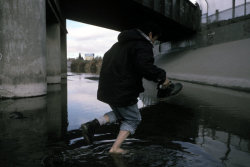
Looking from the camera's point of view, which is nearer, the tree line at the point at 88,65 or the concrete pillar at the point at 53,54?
the concrete pillar at the point at 53,54

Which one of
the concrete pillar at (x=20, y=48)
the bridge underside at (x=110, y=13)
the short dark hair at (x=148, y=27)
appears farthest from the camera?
the bridge underside at (x=110, y=13)

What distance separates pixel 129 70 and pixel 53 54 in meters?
→ 13.1

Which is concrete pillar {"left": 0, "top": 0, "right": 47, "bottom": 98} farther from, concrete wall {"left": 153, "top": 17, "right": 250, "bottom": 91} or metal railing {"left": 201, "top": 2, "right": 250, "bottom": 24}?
metal railing {"left": 201, "top": 2, "right": 250, "bottom": 24}

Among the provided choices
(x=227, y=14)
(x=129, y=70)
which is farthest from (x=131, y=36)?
(x=227, y=14)

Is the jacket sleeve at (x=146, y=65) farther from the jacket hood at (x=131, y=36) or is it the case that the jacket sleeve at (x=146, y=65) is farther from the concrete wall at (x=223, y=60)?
the concrete wall at (x=223, y=60)

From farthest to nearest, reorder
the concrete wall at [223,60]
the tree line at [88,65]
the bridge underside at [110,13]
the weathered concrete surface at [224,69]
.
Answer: the tree line at [88,65]
the bridge underside at [110,13]
the concrete wall at [223,60]
the weathered concrete surface at [224,69]

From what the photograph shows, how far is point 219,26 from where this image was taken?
71.9ft

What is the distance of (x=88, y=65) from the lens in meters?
51.5

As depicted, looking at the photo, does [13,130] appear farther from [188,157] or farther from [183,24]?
[183,24]

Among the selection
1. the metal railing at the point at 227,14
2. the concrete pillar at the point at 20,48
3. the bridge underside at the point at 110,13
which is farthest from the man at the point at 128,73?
the metal railing at the point at 227,14

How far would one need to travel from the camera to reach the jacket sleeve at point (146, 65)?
8.41 ft

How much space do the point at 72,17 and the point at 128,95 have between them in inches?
756

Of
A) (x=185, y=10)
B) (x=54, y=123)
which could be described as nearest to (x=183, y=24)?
(x=185, y=10)

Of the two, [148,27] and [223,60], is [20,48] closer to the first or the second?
[148,27]
